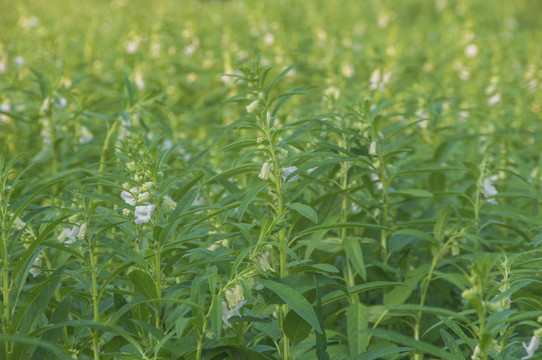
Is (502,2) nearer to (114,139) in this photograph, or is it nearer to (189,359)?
(114,139)

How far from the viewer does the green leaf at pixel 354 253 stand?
2274mm

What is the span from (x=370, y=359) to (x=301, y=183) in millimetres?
831

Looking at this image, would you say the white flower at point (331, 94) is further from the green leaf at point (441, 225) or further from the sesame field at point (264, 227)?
the green leaf at point (441, 225)

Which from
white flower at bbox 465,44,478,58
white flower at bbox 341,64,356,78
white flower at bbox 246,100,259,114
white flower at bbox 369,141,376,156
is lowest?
white flower at bbox 369,141,376,156

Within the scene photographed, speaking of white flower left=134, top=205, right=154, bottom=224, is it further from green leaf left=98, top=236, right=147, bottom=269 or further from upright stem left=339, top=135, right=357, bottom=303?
upright stem left=339, top=135, right=357, bottom=303

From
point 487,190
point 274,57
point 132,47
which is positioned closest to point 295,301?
point 487,190

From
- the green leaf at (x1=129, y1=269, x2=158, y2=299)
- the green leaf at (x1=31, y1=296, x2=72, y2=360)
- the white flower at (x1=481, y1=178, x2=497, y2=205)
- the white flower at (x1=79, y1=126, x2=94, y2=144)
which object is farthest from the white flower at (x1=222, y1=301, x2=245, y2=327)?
the white flower at (x1=79, y1=126, x2=94, y2=144)

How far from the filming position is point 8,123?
4215 millimetres

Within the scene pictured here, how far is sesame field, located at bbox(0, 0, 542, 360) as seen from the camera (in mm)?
1853

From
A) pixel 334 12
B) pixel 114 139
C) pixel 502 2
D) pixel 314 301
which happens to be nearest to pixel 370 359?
pixel 314 301

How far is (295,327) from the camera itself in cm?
191

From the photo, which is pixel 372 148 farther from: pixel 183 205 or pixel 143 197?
pixel 143 197

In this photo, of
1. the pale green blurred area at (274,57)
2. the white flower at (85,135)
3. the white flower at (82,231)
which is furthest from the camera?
the pale green blurred area at (274,57)

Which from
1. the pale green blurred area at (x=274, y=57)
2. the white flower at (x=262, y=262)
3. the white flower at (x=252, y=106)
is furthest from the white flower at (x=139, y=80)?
the white flower at (x=262, y=262)
